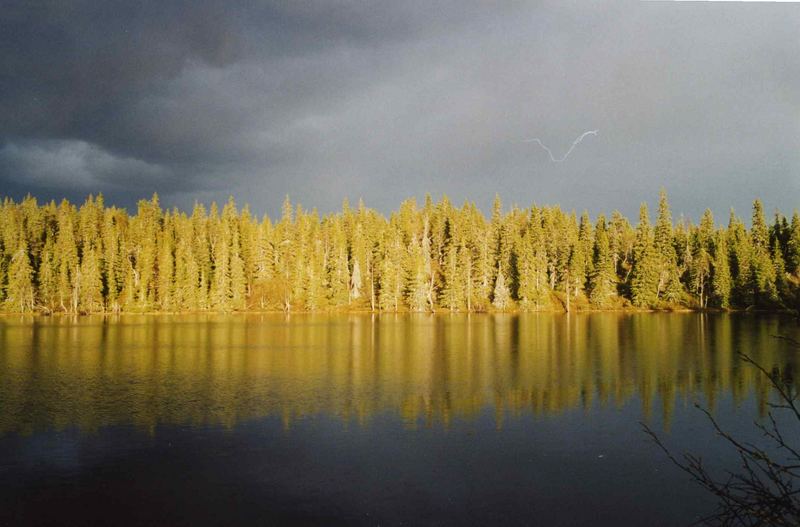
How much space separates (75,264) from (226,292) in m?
25.4

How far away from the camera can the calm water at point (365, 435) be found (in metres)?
12.4

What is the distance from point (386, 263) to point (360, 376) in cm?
6851

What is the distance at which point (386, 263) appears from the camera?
315 feet

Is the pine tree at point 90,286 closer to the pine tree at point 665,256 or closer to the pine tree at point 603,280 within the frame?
the pine tree at point 603,280

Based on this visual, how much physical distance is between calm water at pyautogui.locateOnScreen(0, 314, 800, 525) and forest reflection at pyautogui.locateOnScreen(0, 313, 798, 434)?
15cm

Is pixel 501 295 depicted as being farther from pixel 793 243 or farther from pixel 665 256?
pixel 793 243

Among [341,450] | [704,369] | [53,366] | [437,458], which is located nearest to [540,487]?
[437,458]

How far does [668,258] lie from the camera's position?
9419 cm

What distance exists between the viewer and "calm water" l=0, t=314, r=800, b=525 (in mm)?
12383

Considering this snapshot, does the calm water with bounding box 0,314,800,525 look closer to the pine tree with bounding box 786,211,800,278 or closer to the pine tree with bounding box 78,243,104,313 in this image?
the pine tree with bounding box 786,211,800,278

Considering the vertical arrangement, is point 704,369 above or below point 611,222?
below

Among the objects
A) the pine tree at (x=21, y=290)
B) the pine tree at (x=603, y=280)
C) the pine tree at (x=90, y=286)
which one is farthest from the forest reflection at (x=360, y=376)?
the pine tree at (x=21, y=290)

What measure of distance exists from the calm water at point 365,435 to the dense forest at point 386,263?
196ft

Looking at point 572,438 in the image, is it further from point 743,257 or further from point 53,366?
point 743,257
